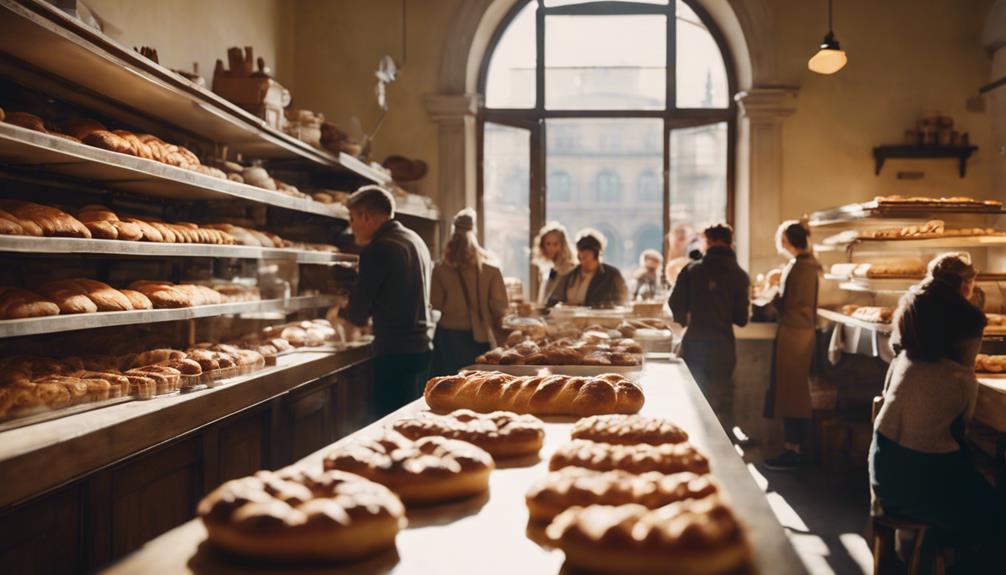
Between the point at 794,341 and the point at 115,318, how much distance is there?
4217 millimetres

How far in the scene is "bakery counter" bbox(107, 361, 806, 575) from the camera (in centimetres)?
111

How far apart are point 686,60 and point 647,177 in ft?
3.66

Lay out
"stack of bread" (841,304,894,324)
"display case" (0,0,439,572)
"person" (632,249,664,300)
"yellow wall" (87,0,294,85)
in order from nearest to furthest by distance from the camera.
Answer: "display case" (0,0,439,572) → "yellow wall" (87,0,294,85) → "stack of bread" (841,304,894,324) → "person" (632,249,664,300)

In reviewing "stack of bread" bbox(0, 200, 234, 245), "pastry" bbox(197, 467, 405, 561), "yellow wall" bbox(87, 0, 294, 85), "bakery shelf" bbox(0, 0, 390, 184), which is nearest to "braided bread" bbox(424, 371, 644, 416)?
"pastry" bbox(197, 467, 405, 561)

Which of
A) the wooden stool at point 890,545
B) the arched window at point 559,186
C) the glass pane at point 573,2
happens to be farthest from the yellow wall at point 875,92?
the wooden stool at point 890,545

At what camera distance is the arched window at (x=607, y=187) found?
7.41m

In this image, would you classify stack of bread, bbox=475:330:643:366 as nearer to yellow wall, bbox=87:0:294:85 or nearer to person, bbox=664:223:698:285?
yellow wall, bbox=87:0:294:85

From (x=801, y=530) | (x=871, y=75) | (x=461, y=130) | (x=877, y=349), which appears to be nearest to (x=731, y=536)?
(x=801, y=530)

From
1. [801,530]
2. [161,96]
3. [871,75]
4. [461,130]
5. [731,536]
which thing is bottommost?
[801,530]

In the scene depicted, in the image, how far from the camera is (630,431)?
5.50 ft

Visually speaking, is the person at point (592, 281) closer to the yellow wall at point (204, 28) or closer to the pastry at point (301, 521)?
the yellow wall at point (204, 28)

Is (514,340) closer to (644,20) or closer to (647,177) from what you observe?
(647,177)

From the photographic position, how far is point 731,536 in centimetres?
107

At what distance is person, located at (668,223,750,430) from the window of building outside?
2376 millimetres
